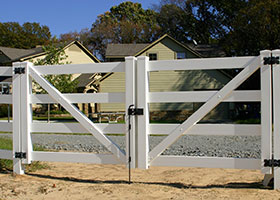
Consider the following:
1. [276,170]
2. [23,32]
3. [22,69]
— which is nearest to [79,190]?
[22,69]

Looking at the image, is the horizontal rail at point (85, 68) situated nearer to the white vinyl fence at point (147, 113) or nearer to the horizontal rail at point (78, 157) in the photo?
the white vinyl fence at point (147, 113)

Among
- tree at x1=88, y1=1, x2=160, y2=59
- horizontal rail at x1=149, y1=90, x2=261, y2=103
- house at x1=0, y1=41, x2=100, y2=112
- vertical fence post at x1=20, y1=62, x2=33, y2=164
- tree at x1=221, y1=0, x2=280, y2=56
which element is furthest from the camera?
tree at x1=88, y1=1, x2=160, y2=59

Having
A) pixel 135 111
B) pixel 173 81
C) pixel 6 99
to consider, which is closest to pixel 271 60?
pixel 135 111

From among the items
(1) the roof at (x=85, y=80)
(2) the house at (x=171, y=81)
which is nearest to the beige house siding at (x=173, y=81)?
(2) the house at (x=171, y=81)

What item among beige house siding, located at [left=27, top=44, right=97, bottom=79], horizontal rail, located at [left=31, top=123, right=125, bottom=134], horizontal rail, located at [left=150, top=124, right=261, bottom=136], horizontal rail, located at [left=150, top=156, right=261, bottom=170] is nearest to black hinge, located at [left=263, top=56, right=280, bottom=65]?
horizontal rail, located at [left=150, top=124, right=261, bottom=136]

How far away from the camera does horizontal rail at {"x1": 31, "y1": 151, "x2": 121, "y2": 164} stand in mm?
5266

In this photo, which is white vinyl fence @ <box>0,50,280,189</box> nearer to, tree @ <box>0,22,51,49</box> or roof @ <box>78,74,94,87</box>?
roof @ <box>78,74,94,87</box>

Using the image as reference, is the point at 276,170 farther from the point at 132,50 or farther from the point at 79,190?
the point at 132,50

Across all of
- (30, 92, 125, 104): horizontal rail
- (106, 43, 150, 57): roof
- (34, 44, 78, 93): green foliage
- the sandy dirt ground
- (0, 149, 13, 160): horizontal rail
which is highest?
(106, 43, 150, 57): roof

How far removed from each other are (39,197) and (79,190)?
540 mm

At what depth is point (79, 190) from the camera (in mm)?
4863

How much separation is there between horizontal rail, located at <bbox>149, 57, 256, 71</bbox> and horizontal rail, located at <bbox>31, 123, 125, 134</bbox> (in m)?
1.00

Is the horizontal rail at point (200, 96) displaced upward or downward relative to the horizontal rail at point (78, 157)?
upward

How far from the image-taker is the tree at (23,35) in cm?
5584
